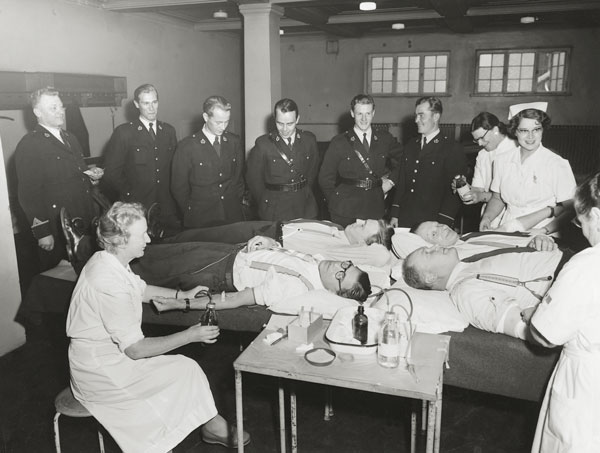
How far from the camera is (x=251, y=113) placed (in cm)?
653

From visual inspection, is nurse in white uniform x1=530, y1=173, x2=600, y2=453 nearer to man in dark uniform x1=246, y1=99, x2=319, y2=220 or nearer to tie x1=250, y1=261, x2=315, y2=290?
tie x1=250, y1=261, x2=315, y2=290

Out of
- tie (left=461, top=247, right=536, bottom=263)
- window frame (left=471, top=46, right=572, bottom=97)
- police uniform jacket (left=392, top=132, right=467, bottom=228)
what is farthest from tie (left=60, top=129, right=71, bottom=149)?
window frame (left=471, top=46, right=572, bottom=97)

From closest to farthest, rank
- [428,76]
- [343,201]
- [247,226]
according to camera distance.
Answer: [247,226], [343,201], [428,76]

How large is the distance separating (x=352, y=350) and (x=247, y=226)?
1933 mm

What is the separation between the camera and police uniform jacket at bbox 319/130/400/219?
4.58 m

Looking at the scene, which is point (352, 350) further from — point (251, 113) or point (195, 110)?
point (195, 110)

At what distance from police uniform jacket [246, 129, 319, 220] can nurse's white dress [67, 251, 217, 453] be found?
88.1 inches

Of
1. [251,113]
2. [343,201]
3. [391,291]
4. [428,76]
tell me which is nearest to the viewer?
[391,291]

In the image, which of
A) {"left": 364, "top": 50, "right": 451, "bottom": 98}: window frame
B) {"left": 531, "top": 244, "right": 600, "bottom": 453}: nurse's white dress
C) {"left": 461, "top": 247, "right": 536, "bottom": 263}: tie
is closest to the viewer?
{"left": 531, "top": 244, "right": 600, "bottom": 453}: nurse's white dress

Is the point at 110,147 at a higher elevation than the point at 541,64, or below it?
below

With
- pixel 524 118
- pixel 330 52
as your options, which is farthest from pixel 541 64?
pixel 524 118

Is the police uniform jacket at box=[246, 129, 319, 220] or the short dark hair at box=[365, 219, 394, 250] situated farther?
the police uniform jacket at box=[246, 129, 319, 220]

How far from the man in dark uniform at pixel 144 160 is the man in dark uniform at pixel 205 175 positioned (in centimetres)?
46

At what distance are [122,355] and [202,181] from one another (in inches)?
90.0
